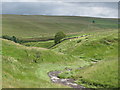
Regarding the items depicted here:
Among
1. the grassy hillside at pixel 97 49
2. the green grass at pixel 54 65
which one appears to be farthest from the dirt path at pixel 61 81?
the grassy hillside at pixel 97 49

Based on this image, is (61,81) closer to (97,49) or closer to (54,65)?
(54,65)

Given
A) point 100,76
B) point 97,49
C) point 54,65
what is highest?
point 100,76

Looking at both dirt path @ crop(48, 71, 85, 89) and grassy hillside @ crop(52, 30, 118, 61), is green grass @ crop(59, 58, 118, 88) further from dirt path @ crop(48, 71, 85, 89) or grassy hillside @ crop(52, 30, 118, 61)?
grassy hillside @ crop(52, 30, 118, 61)

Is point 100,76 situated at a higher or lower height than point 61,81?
higher

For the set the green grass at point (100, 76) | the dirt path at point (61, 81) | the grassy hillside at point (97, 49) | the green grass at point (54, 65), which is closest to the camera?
the green grass at point (54, 65)

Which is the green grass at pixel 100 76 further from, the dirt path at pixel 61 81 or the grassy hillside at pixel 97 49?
the grassy hillside at pixel 97 49

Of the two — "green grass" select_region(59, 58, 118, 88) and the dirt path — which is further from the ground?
"green grass" select_region(59, 58, 118, 88)

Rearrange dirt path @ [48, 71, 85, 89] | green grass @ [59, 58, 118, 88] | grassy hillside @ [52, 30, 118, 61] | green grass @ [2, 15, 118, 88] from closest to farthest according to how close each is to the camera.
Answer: green grass @ [2, 15, 118, 88]
green grass @ [59, 58, 118, 88]
dirt path @ [48, 71, 85, 89]
grassy hillside @ [52, 30, 118, 61]

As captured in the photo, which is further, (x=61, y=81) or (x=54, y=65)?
Result: (x=54, y=65)

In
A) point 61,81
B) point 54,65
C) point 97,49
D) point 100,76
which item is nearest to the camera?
point 100,76

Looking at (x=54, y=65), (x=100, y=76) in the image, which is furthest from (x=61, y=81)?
(x=54, y=65)

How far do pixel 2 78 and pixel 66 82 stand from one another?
9308mm

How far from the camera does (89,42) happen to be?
201 feet

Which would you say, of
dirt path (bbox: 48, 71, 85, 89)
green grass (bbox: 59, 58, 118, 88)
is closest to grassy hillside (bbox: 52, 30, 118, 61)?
dirt path (bbox: 48, 71, 85, 89)
